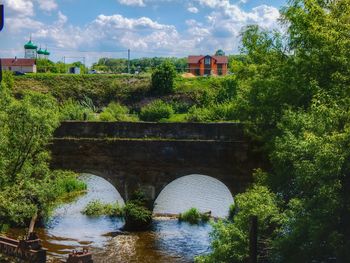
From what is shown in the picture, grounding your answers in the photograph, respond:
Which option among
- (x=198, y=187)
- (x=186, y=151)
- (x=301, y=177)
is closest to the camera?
(x=301, y=177)

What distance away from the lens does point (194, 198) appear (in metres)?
31.6

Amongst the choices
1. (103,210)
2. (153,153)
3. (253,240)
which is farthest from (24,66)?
(253,240)

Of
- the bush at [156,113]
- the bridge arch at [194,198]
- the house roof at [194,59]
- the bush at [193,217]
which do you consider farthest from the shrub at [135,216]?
the house roof at [194,59]

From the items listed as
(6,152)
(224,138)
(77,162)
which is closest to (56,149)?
(77,162)

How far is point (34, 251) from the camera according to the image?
15.8 metres

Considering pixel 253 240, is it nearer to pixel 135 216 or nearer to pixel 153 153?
pixel 135 216

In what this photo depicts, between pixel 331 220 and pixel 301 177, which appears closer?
pixel 331 220

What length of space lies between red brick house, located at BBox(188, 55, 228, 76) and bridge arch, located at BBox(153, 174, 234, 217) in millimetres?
49152

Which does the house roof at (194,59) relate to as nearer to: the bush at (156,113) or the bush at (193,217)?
the bush at (156,113)

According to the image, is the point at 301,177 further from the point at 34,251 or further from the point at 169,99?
the point at 169,99

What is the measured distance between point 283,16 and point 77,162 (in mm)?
11410

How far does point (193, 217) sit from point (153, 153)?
13.5 ft

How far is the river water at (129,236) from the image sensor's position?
2062 centimetres

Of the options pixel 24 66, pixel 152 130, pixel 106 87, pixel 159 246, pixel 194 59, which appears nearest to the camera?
pixel 159 246
